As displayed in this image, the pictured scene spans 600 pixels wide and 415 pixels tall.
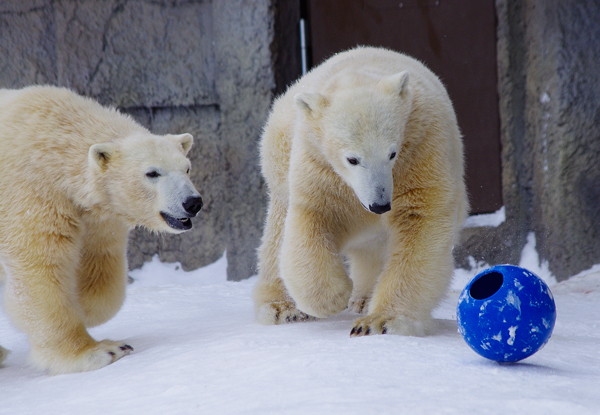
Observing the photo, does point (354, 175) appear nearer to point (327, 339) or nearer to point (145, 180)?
point (327, 339)

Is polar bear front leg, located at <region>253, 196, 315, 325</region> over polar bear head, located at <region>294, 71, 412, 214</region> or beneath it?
beneath

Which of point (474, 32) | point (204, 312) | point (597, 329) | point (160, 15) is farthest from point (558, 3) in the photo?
point (204, 312)

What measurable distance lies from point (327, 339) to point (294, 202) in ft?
2.26

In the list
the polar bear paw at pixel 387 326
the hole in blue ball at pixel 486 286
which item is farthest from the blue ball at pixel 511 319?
the polar bear paw at pixel 387 326

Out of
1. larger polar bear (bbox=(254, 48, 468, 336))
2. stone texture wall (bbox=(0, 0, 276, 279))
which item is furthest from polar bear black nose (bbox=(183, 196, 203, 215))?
stone texture wall (bbox=(0, 0, 276, 279))

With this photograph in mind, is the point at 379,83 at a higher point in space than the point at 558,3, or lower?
lower

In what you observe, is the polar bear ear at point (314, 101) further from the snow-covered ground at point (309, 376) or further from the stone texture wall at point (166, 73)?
the stone texture wall at point (166, 73)

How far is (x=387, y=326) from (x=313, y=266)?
0.43m

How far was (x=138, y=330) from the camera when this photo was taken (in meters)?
3.57

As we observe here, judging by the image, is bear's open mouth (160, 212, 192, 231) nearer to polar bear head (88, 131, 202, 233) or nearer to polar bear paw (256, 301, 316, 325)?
polar bear head (88, 131, 202, 233)

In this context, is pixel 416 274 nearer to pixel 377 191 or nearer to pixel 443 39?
pixel 377 191

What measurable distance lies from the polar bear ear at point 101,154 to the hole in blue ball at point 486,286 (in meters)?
1.69

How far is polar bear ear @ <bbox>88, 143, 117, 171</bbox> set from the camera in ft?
9.41

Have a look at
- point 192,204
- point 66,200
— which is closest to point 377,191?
point 192,204
